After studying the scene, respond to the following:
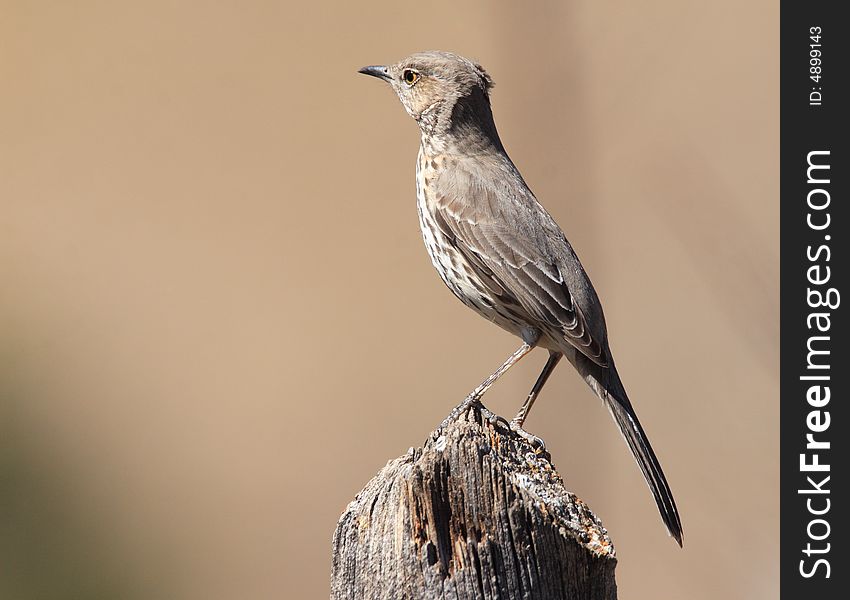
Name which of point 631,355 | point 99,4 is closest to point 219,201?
point 99,4

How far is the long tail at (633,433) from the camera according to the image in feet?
15.2

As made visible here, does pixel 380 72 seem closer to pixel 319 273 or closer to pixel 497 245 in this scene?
pixel 497 245

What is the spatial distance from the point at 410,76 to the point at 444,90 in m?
0.22

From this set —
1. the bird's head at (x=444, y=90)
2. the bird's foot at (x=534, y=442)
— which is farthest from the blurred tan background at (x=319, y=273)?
the bird's foot at (x=534, y=442)

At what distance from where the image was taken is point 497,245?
5.19 meters

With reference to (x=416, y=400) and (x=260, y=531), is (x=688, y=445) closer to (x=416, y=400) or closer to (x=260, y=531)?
(x=416, y=400)

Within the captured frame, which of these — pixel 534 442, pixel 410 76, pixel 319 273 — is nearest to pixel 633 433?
pixel 534 442

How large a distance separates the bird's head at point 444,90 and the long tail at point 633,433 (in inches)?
55.8

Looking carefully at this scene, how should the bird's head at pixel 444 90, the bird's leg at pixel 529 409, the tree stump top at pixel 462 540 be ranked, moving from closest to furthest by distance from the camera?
1. the tree stump top at pixel 462 540
2. the bird's leg at pixel 529 409
3. the bird's head at pixel 444 90

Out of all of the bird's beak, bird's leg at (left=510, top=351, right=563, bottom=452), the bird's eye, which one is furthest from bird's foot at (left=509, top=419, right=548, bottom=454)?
the bird's beak

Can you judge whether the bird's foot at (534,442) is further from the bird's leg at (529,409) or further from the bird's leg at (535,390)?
the bird's leg at (535,390)

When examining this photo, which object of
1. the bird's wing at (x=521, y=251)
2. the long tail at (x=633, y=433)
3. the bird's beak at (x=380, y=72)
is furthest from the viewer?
the bird's beak at (x=380, y=72)

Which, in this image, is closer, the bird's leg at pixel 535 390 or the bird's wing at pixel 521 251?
the bird's leg at pixel 535 390

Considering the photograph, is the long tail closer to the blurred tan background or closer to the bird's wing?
the bird's wing
